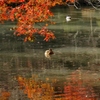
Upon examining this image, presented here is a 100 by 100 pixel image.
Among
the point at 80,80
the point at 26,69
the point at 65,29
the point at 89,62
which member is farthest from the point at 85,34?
the point at 80,80

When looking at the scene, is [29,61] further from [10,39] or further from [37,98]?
[10,39]

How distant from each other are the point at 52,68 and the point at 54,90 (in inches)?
166

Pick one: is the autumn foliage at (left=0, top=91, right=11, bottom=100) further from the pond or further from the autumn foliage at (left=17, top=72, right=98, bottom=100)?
the autumn foliage at (left=17, top=72, right=98, bottom=100)

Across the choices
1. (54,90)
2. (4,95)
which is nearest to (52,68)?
(54,90)

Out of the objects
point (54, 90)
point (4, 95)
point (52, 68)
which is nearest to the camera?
point (4, 95)

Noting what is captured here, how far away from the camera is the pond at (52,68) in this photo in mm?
13852

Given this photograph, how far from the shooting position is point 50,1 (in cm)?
1526

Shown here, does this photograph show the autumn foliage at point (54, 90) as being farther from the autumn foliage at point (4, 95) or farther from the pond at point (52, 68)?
the autumn foliage at point (4, 95)

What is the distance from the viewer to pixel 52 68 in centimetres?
1844

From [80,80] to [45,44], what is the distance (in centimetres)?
1125

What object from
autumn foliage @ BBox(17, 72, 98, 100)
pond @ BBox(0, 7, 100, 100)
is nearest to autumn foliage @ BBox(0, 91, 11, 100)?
pond @ BBox(0, 7, 100, 100)

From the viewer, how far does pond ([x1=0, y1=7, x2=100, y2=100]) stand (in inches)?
545

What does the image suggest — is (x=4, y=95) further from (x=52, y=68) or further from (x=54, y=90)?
(x=52, y=68)

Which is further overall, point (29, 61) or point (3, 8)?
point (29, 61)
